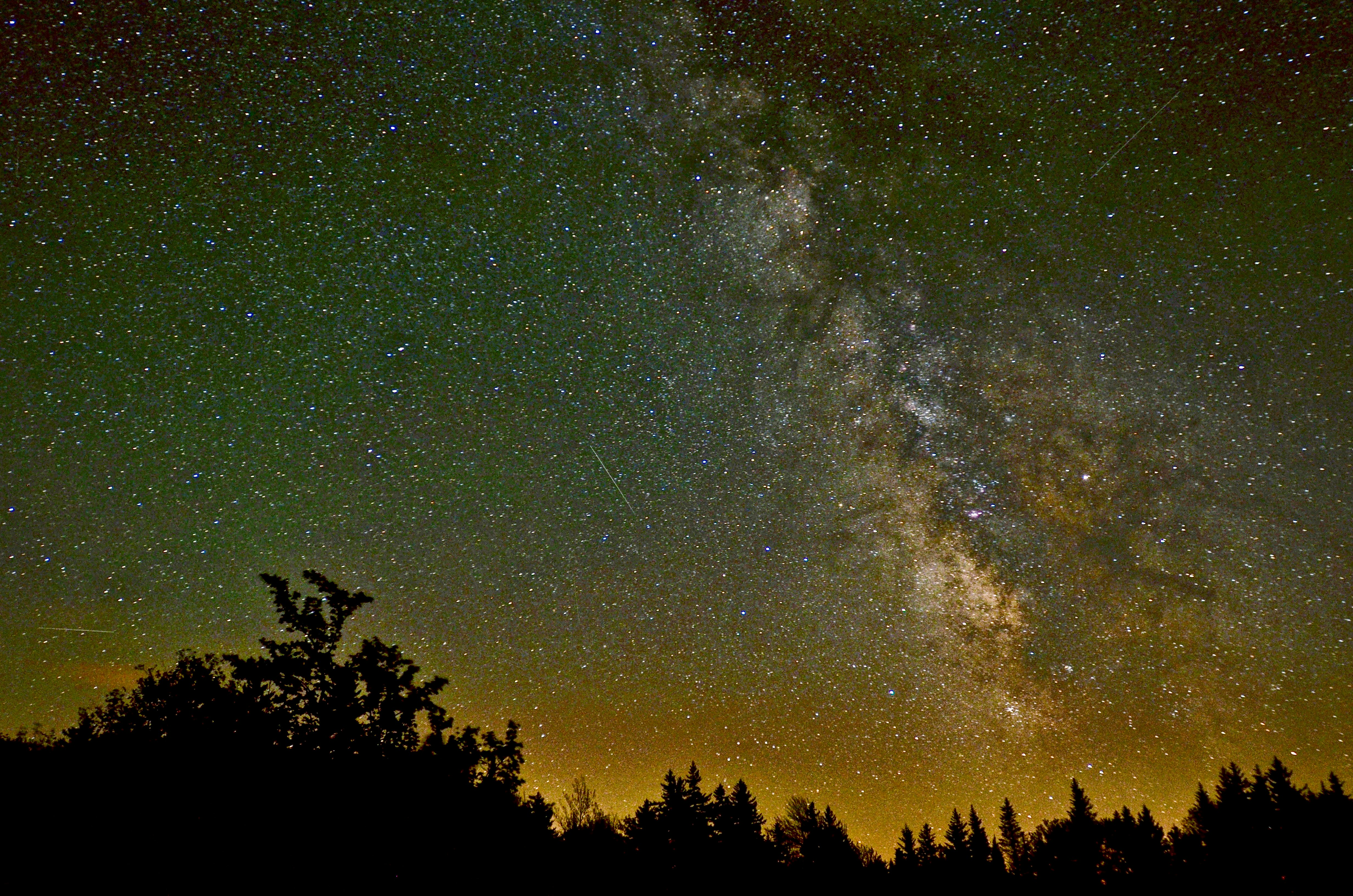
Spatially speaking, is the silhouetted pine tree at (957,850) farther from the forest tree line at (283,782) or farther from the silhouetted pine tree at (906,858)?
the forest tree line at (283,782)

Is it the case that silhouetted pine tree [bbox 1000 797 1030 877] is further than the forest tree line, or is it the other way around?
silhouetted pine tree [bbox 1000 797 1030 877]

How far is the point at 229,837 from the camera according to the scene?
12500 millimetres

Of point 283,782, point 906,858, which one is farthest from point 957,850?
point 283,782

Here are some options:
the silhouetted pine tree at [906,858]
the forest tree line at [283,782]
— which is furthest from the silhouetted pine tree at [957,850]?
the forest tree line at [283,782]

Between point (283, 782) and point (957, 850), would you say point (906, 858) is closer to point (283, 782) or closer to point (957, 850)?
point (957, 850)

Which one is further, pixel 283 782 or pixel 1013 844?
pixel 1013 844

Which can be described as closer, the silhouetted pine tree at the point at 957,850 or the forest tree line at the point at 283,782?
the forest tree line at the point at 283,782

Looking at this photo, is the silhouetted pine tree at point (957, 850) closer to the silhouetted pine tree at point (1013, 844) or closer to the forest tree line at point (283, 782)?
the silhouetted pine tree at point (1013, 844)

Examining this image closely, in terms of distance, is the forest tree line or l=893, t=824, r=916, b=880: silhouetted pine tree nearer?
the forest tree line

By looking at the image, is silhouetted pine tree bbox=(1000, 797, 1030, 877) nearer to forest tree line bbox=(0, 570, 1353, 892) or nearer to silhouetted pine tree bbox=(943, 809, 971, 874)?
silhouetted pine tree bbox=(943, 809, 971, 874)

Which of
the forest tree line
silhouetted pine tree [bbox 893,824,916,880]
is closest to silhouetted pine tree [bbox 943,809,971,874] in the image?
silhouetted pine tree [bbox 893,824,916,880]

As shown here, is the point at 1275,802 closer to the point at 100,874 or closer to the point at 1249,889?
the point at 1249,889

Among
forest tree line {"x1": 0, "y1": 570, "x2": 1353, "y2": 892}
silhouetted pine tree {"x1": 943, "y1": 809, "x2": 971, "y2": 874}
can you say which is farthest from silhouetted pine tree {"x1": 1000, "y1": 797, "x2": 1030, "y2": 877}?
forest tree line {"x1": 0, "y1": 570, "x2": 1353, "y2": 892}

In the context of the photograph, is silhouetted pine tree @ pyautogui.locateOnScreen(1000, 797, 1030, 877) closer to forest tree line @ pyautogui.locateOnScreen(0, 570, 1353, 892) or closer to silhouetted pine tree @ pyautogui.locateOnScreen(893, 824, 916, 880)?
silhouetted pine tree @ pyautogui.locateOnScreen(893, 824, 916, 880)
